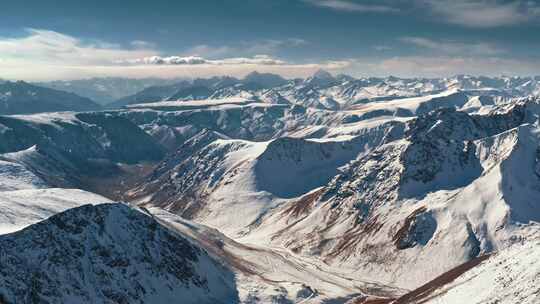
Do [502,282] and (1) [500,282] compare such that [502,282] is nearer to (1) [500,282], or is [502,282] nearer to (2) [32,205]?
(1) [500,282]

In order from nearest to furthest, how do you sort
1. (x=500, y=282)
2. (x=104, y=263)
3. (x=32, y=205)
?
(x=500, y=282) < (x=104, y=263) < (x=32, y=205)

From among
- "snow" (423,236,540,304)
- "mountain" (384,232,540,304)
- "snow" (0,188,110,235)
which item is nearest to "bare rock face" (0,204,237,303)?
"snow" (0,188,110,235)

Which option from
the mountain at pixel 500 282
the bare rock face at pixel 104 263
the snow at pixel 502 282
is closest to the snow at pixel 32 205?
the bare rock face at pixel 104 263

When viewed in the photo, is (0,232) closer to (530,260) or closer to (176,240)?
(176,240)

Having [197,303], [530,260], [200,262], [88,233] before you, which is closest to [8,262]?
[88,233]

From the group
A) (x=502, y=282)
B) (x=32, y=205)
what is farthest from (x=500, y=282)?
(x=32, y=205)

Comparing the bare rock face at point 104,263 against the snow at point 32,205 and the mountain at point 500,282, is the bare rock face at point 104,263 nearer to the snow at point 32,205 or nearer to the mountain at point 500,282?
the snow at point 32,205

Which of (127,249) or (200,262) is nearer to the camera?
(127,249)

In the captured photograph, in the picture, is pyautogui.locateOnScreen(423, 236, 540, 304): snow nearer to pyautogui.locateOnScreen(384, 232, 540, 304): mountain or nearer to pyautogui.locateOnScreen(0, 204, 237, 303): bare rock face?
pyautogui.locateOnScreen(384, 232, 540, 304): mountain
